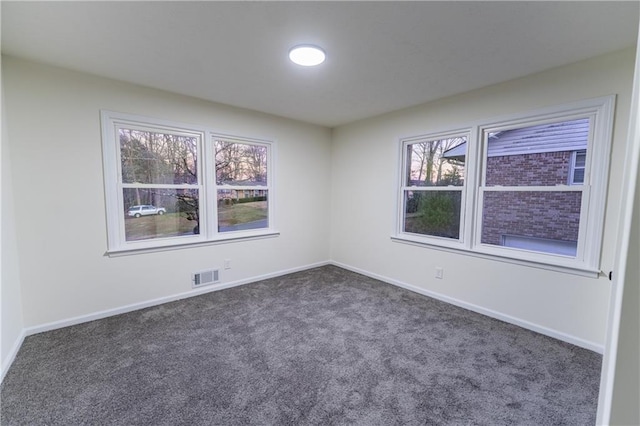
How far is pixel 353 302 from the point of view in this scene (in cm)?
324

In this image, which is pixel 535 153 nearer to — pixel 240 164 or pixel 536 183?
pixel 536 183

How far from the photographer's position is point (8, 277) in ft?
7.00

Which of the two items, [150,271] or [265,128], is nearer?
[150,271]

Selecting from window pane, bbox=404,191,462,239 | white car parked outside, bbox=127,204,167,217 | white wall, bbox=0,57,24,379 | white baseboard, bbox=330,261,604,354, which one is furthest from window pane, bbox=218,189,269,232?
window pane, bbox=404,191,462,239

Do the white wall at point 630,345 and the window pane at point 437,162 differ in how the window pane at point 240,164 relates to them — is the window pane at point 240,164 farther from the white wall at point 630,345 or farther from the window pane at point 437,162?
the white wall at point 630,345

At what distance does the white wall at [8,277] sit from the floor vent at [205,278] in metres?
1.45

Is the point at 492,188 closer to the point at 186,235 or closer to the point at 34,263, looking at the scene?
the point at 186,235

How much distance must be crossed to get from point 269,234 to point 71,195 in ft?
7.21

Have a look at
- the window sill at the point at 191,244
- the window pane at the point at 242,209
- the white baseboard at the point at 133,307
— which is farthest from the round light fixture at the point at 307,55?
the white baseboard at the point at 133,307

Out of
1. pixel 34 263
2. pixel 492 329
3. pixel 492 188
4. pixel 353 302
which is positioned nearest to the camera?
pixel 34 263

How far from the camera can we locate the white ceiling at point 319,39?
1660 mm

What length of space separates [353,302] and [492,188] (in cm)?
198

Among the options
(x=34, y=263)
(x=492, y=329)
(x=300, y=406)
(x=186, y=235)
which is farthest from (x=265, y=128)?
(x=492, y=329)

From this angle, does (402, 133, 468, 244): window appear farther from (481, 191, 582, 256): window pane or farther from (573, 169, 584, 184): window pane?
(573, 169, 584, 184): window pane
